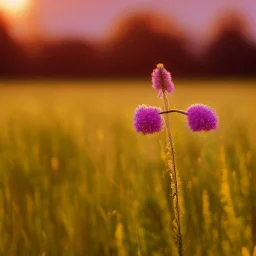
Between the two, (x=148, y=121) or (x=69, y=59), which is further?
(x=69, y=59)

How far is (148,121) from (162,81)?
3.9 inches

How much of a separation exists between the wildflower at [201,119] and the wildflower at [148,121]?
0.18 ft

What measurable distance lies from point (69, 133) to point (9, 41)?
21569 millimetres

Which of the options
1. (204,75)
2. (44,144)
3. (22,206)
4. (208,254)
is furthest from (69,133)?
(204,75)

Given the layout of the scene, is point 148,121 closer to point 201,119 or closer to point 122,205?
point 201,119

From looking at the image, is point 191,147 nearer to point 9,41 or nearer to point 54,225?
point 54,225

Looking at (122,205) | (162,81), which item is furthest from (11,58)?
(162,81)

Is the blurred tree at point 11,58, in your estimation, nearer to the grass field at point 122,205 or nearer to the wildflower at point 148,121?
the grass field at point 122,205

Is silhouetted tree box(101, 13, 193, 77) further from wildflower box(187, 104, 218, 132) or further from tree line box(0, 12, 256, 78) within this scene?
wildflower box(187, 104, 218, 132)

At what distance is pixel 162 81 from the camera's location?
3.11 feet

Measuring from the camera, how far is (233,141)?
2.54 meters

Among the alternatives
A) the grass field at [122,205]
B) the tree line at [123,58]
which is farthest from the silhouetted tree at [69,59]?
the grass field at [122,205]

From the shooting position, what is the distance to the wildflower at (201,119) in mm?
897

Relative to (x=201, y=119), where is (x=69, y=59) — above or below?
above
